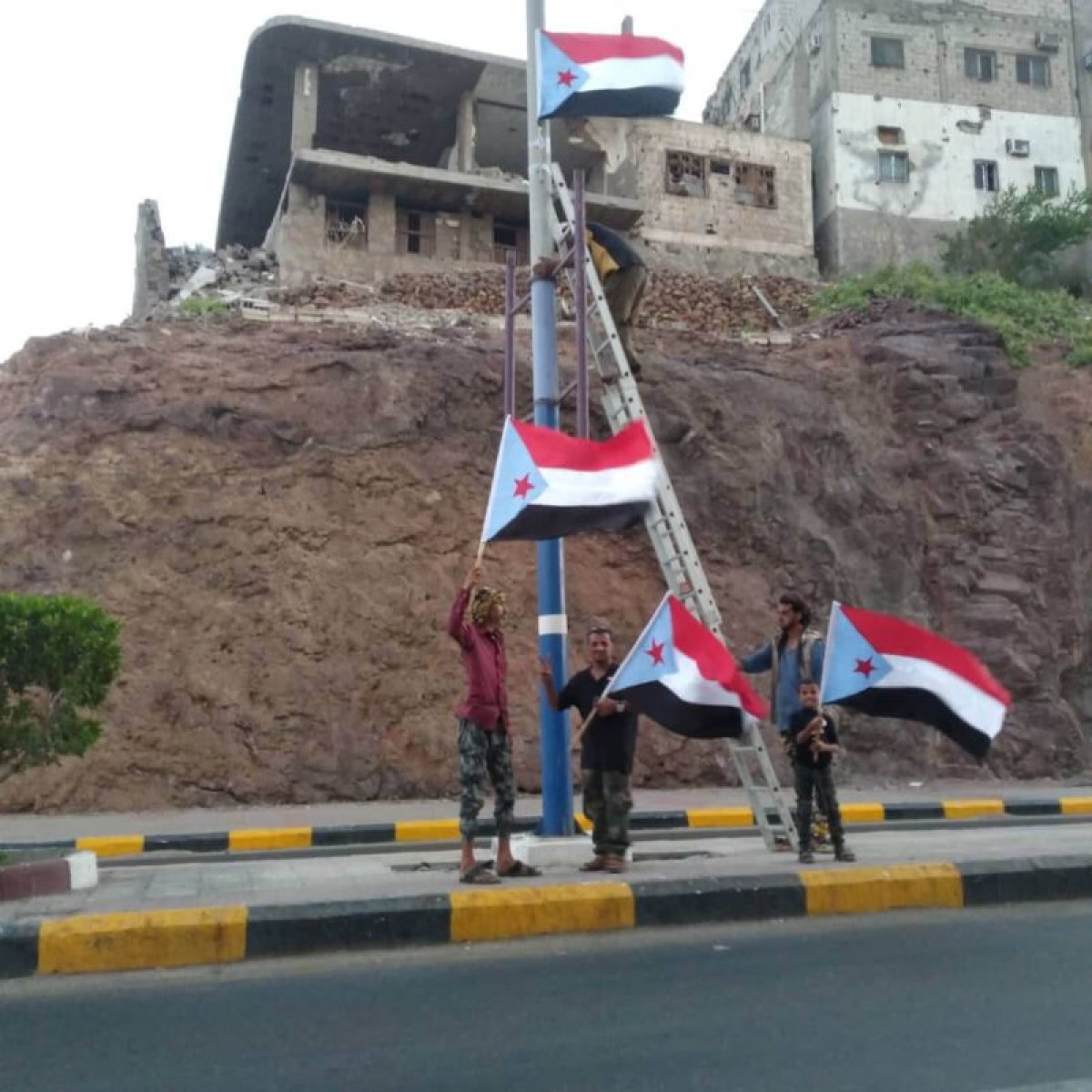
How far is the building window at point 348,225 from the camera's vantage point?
26.5 meters

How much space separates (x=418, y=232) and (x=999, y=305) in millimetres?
13338

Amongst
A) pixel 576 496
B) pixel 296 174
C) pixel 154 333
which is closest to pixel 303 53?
pixel 296 174

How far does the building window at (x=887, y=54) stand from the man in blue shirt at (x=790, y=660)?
28.6m

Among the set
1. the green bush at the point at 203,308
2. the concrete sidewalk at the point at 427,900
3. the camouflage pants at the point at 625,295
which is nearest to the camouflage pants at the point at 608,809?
the concrete sidewalk at the point at 427,900

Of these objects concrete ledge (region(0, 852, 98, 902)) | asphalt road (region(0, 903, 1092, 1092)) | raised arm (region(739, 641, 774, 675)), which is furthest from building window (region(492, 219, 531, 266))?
asphalt road (region(0, 903, 1092, 1092))

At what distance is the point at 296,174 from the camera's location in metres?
25.8

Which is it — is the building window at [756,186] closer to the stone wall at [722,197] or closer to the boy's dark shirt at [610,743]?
the stone wall at [722,197]

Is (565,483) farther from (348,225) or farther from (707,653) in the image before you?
(348,225)

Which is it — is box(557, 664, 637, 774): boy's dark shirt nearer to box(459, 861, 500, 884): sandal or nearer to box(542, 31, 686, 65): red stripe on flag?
box(459, 861, 500, 884): sandal

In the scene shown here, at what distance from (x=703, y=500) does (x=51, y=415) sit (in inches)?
345

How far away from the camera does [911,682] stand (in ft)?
23.4

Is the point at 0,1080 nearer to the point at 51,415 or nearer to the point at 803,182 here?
the point at 51,415

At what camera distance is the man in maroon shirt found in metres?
6.50

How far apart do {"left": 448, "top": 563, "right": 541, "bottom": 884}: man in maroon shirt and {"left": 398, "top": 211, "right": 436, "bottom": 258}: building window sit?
72.9ft
